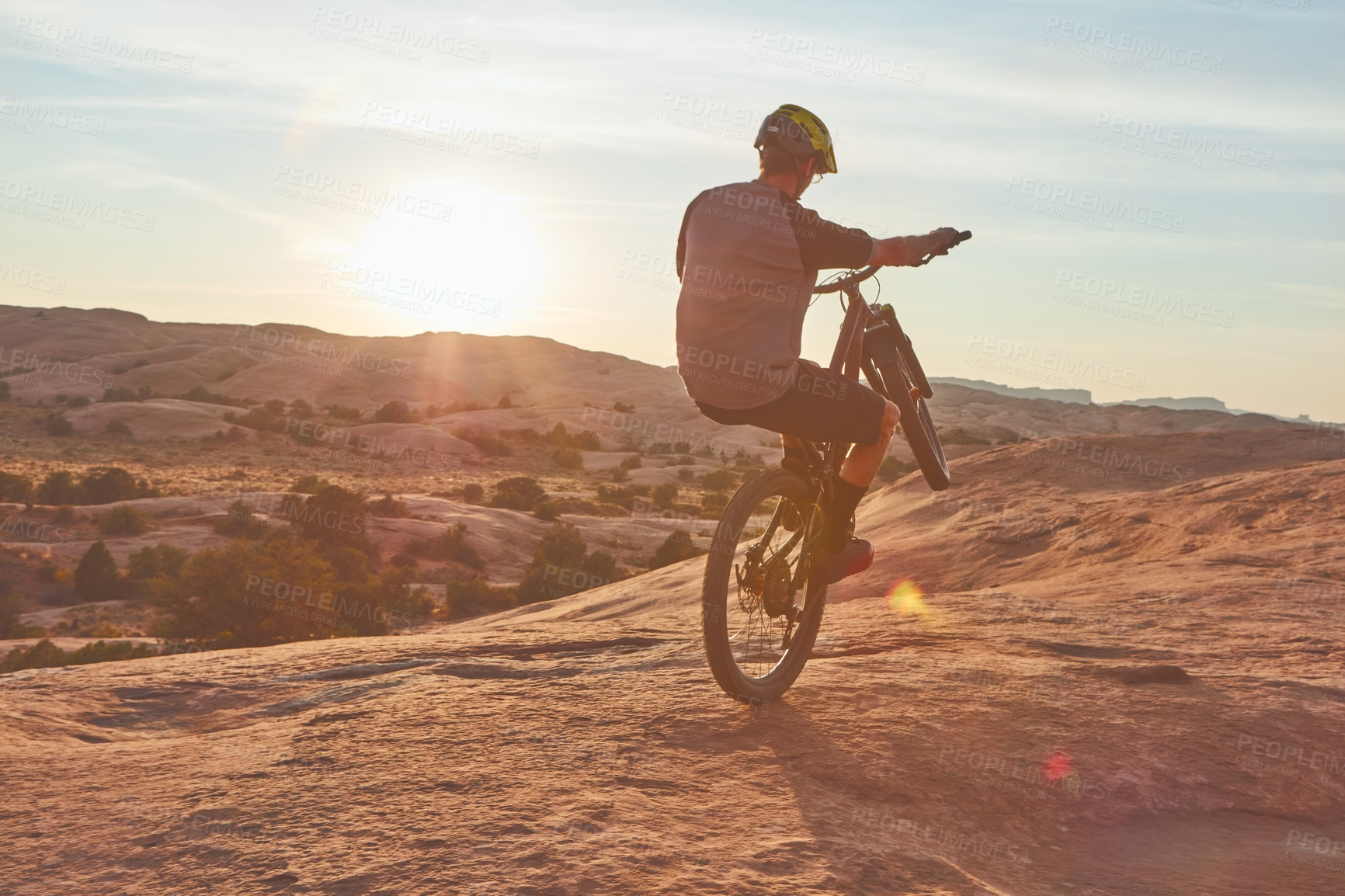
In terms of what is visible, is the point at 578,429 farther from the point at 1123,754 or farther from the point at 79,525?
the point at 1123,754

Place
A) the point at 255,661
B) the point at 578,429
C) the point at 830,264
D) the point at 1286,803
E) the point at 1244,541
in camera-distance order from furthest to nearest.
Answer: the point at 578,429 < the point at 1244,541 < the point at 255,661 < the point at 830,264 < the point at 1286,803

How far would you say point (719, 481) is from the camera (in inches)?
1604

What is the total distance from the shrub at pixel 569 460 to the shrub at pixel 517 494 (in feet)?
28.6

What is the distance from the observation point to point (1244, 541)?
777cm

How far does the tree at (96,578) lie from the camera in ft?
66.4

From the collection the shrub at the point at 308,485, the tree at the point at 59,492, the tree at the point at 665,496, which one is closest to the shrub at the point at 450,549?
the shrub at the point at 308,485

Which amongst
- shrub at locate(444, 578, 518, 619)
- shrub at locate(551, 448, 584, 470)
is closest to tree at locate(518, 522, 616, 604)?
shrub at locate(444, 578, 518, 619)

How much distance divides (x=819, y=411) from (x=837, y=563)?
2.61 ft

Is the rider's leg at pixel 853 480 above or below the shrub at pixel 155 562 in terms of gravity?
above

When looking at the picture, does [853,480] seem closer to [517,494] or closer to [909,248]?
[909,248]

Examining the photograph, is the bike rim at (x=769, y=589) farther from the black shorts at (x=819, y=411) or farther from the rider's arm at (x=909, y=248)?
the rider's arm at (x=909, y=248)

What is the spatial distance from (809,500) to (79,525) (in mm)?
26732

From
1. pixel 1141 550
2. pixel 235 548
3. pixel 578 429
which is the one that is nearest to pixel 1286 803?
pixel 1141 550

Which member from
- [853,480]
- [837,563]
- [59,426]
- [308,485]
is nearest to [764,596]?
[837,563]
